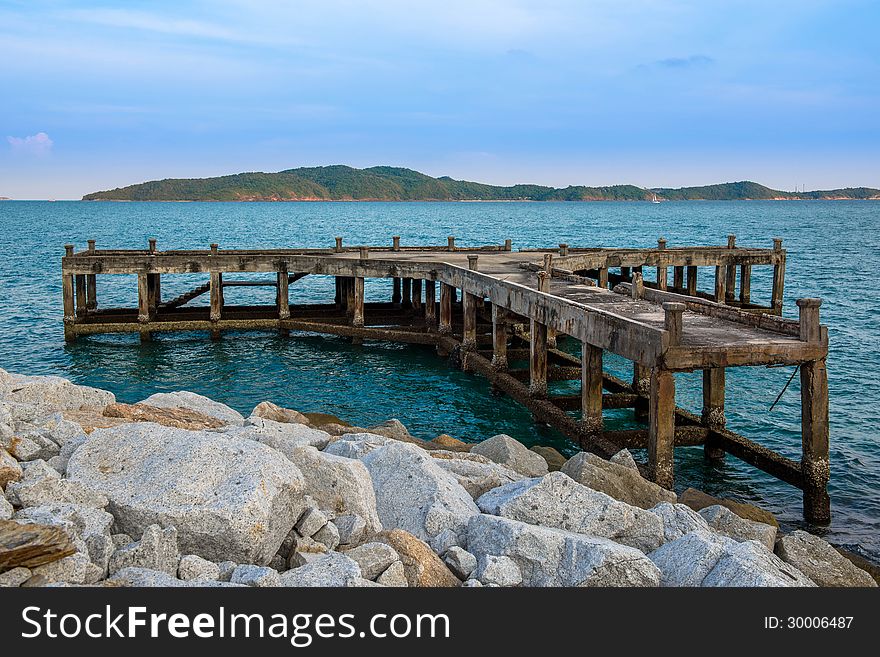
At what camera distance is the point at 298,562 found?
8086 millimetres

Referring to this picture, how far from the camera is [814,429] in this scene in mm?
14359

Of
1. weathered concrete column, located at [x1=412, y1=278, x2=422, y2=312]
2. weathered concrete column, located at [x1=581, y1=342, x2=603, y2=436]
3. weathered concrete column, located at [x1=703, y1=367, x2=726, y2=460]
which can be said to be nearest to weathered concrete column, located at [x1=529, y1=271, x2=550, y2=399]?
weathered concrete column, located at [x1=581, y1=342, x2=603, y2=436]

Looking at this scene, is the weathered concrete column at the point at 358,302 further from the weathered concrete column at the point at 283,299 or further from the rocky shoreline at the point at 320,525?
the rocky shoreline at the point at 320,525

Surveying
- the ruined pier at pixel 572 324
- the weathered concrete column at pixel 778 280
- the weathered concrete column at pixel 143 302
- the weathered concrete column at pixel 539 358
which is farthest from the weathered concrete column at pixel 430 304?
the weathered concrete column at pixel 778 280

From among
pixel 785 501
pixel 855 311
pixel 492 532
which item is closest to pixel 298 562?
pixel 492 532

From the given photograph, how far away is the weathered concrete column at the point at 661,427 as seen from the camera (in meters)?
14.0

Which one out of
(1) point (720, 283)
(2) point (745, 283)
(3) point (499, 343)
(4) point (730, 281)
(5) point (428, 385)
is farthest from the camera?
(4) point (730, 281)

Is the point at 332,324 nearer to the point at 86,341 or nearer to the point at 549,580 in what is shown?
the point at 86,341

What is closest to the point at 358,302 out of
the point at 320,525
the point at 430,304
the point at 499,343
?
the point at 430,304

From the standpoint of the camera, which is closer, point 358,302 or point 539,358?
point 539,358

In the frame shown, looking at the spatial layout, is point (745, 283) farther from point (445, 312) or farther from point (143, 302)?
point (143, 302)

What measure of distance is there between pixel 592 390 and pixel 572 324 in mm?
1415

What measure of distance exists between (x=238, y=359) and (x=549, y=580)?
20.7 m

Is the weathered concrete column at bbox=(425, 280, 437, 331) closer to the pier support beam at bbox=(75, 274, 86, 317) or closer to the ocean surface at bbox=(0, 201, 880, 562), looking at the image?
the ocean surface at bbox=(0, 201, 880, 562)
